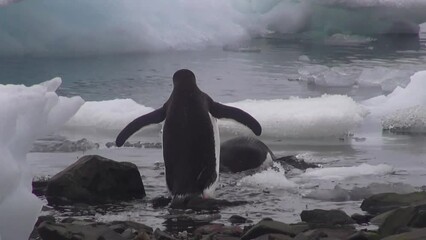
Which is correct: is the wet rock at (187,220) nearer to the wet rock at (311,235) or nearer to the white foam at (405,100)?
the wet rock at (311,235)

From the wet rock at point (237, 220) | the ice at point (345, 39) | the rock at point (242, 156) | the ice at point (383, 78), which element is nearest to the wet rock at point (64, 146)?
the rock at point (242, 156)

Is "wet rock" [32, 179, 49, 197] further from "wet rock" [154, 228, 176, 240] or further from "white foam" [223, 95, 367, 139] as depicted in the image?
"white foam" [223, 95, 367, 139]

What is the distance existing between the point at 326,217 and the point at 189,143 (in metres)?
1.25

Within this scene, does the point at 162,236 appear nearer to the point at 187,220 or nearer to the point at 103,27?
the point at 187,220

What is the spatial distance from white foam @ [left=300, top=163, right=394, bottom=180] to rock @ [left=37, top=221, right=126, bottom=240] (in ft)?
6.89

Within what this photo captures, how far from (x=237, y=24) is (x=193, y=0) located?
1.44 m

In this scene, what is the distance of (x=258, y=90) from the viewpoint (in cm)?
1093

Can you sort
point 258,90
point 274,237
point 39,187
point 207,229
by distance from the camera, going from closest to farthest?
point 274,237, point 207,229, point 39,187, point 258,90

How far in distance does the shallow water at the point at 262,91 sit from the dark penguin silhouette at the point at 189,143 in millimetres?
147

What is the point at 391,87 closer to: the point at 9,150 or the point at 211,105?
the point at 211,105

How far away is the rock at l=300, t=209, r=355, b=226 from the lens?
4.36 m

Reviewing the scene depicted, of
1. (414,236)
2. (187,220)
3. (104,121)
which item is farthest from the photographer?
(104,121)

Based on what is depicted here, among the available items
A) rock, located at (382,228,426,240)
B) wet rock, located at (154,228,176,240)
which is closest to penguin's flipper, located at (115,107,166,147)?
wet rock, located at (154,228,176,240)

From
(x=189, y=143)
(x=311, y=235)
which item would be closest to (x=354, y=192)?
(x=189, y=143)
